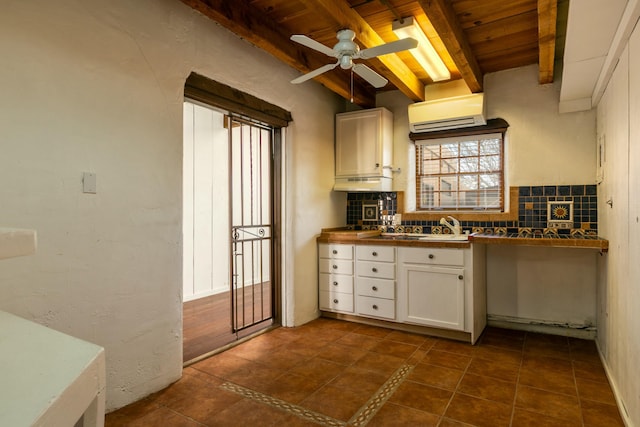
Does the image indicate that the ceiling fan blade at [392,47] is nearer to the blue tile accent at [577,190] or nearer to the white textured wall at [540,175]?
the white textured wall at [540,175]

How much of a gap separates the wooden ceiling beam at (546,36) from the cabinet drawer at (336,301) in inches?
108

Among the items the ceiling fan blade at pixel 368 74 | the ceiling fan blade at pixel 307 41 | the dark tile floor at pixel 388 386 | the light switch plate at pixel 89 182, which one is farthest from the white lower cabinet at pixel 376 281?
the light switch plate at pixel 89 182

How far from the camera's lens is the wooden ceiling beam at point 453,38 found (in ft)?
7.41

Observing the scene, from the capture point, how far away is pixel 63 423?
0.53m

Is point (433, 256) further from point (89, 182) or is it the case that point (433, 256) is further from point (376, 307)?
point (89, 182)

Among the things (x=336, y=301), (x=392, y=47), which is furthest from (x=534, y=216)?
(x=392, y=47)

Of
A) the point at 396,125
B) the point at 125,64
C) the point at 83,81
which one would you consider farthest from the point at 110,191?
the point at 396,125

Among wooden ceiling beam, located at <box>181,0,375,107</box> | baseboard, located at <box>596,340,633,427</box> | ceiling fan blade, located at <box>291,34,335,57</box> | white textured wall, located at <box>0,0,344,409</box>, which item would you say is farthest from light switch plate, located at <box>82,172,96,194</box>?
baseboard, located at <box>596,340,633,427</box>

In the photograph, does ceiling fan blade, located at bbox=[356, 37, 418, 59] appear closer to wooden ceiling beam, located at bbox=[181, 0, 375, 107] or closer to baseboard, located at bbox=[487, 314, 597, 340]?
wooden ceiling beam, located at bbox=[181, 0, 375, 107]

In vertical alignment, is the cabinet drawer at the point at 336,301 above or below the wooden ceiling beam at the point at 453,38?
below

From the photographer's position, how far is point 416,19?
272 centimetres

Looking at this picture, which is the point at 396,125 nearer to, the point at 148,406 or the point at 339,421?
the point at 339,421

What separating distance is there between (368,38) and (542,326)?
10.3 feet

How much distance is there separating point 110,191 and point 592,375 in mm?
3457
